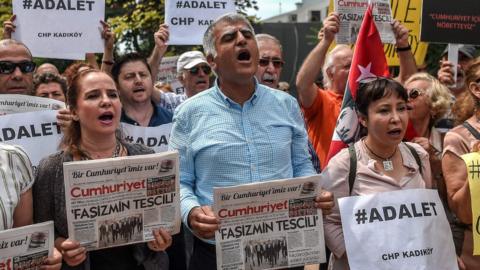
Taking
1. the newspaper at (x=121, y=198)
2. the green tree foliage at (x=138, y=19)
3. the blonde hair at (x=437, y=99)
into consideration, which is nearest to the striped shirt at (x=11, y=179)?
the newspaper at (x=121, y=198)

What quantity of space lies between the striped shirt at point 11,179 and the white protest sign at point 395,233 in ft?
5.13

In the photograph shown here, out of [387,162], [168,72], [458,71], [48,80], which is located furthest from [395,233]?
[168,72]

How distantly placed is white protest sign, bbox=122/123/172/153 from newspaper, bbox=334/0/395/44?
4.90ft

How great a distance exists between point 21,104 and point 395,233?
250 cm

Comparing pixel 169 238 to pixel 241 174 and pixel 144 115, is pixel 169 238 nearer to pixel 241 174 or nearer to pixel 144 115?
pixel 241 174

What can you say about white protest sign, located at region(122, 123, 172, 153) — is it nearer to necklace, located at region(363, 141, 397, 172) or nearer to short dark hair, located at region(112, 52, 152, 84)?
short dark hair, located at region(112, 52, 152, 84)

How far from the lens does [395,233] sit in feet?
12.4

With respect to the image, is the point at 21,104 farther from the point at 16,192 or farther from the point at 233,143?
the point at 233,143

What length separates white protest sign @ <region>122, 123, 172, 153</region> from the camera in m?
5.13

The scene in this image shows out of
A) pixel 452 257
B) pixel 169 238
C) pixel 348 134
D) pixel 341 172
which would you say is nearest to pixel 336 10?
pixel 348 134

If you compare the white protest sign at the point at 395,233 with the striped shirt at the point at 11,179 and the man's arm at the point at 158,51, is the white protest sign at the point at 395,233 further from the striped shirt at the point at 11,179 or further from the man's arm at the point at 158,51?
the man's arm at the point at 158,51

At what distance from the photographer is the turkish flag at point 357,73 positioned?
4.39 m

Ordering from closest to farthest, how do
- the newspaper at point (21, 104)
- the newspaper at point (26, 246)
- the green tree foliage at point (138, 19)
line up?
the newspaper at point (26, 246) → the newspaper at point (21, 104) → the green tree foliage at point (138, 19)

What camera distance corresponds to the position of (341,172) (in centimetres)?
384
